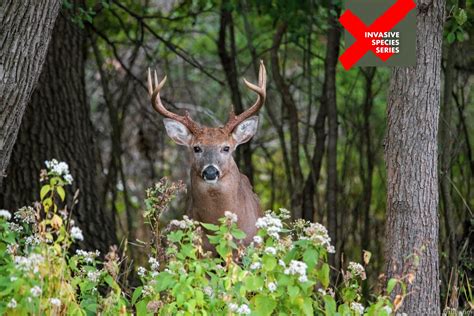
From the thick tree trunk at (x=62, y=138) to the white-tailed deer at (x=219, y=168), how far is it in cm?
89

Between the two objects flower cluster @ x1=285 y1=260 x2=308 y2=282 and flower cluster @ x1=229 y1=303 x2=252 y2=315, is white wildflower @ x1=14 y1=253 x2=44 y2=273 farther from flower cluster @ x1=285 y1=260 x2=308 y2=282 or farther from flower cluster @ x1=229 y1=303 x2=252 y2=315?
flower cluster @ x1=285 y1=260 x2=308 y2=282

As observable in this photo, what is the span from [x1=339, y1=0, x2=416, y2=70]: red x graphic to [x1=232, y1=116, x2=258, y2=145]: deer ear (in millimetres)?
2262

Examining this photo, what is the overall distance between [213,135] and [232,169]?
13.4 inches

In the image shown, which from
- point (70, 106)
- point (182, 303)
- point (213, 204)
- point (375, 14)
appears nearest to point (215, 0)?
point (70, 106)

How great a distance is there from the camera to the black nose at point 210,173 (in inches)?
325

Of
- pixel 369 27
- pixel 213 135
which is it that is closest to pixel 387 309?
pixel 369 27

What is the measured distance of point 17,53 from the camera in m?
6.15

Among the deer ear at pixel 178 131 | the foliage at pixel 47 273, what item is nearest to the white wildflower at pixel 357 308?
the foliage at pixel 47 273

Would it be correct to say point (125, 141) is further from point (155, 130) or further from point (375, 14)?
point (375, 14)

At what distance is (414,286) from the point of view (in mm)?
6188

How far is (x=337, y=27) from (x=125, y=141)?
372 centimetres

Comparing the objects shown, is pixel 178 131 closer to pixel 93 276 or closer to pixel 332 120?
pixel 332 120

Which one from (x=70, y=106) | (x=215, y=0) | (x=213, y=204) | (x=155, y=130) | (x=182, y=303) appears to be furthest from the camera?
(x=155, y=130)

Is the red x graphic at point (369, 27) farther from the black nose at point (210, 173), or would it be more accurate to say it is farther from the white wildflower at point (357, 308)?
the black nose at point (210, 173)
